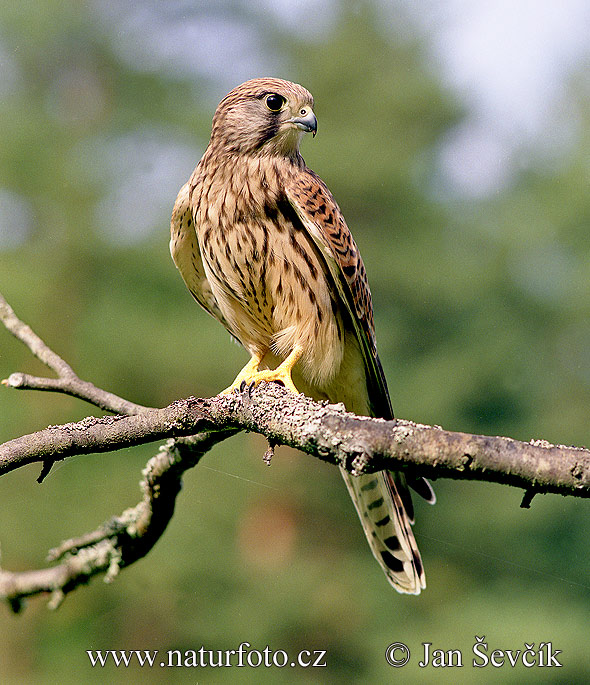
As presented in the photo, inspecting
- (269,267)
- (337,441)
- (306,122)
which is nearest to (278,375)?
(269,267)

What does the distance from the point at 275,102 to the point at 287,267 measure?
0.56 meters

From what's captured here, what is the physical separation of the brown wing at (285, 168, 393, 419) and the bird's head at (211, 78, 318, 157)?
0.43 ft

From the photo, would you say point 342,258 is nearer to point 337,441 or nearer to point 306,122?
point 306,122

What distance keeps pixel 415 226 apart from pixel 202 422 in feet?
32.9

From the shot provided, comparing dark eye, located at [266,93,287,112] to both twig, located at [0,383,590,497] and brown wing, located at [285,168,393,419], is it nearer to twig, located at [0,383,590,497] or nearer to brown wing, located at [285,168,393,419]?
brown wing, located at [285,168,393,419]

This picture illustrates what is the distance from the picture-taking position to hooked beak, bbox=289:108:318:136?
2457 millimetres

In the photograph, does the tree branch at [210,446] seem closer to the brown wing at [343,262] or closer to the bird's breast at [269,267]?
the bird's breast at [269,267]

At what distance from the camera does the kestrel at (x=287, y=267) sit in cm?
244

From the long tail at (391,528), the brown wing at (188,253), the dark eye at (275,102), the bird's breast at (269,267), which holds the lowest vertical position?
the long tail at (391,528)

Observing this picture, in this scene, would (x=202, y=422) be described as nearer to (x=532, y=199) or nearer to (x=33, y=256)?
(x=33, y=256)

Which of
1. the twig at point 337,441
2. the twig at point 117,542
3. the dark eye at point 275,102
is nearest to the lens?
the twig at point 337,441

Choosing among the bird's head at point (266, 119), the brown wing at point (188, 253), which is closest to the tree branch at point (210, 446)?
the brown wing at point (188, 253)

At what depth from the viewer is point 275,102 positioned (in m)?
2.56

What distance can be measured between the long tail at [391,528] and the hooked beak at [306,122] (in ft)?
3.57
